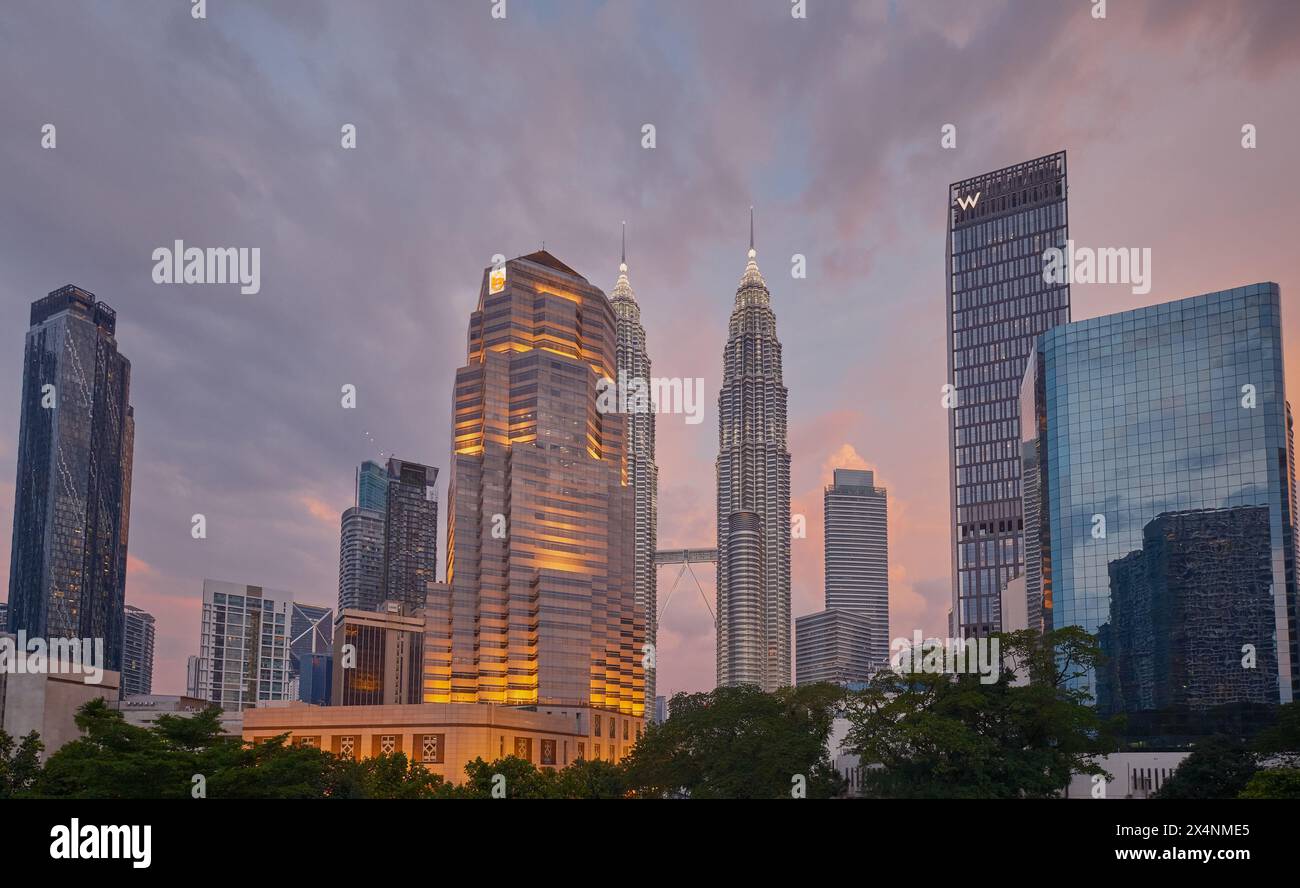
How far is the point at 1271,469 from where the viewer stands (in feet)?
424

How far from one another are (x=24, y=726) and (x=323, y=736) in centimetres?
7220

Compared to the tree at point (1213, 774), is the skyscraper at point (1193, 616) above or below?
above

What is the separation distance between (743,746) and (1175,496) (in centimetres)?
7653

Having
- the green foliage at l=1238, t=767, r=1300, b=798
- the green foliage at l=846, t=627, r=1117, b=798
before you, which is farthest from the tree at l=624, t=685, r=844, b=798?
the green foliage at l=1238, t=767, r=1300, b=798

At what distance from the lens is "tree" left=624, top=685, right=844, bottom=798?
8231cm

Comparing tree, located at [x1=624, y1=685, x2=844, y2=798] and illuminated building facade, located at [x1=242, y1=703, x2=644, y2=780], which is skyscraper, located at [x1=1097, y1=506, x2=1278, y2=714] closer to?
tree, located at [x1=624, y1=685, x2=844, y2=798]

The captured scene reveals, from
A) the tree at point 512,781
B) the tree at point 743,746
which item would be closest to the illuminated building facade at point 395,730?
the tree at point 512,781

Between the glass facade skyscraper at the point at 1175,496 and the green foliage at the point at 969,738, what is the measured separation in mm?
59218

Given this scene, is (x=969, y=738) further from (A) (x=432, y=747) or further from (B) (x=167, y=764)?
(A) (x=432, y=747)

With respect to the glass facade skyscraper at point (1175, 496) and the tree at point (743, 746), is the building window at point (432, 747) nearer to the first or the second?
the tree at point (743, 746)

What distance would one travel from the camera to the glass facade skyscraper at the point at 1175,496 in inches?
4990
